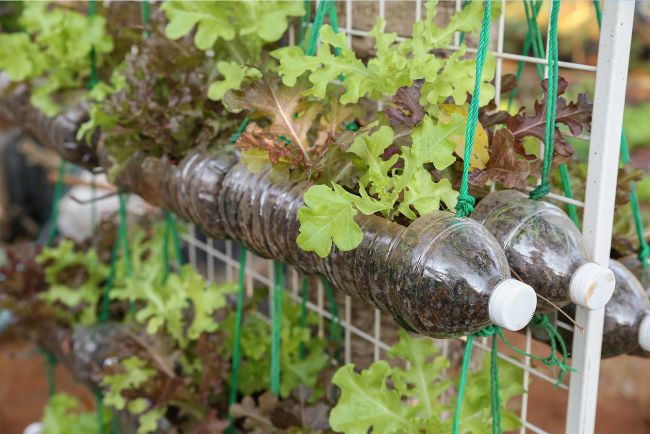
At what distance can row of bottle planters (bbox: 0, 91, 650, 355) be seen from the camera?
2.66 ft

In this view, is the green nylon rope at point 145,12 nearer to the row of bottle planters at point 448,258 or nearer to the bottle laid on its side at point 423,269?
the row of bottle planters at point 448,258

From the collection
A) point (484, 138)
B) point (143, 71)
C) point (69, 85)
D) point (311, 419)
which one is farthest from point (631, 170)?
point (69, 85)

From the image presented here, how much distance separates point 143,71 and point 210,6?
20cm

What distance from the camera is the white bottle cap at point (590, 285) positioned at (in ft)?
2.89

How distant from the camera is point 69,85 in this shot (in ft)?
5.57

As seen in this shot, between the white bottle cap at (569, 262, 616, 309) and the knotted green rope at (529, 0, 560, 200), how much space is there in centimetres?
12

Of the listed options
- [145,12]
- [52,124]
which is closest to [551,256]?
[145,12]

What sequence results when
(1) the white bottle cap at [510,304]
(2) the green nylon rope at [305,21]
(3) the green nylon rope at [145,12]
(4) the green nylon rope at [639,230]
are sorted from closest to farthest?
(1) the white bottle cap at [510,304], (4) the green nylon rope at [639,230], (2) the green nylon rope at [305,21], (3) the green nylon rope at [145,12]

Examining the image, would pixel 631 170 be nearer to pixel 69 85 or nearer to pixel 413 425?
pixel 413 425

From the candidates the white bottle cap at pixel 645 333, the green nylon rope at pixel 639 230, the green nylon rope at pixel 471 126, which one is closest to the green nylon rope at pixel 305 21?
the green nylon rope at pixel 471 126

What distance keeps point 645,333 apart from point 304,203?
1.46 feet

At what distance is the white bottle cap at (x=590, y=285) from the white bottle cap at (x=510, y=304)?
0.33 ft

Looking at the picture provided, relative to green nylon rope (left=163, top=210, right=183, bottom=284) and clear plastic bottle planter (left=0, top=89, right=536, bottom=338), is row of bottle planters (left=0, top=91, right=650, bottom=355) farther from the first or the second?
green nylon rope (left=163, top=210, right=183, bottom=284)

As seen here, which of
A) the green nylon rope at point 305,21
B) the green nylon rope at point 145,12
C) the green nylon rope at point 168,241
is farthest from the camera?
the green nylon rope at point 168,241
